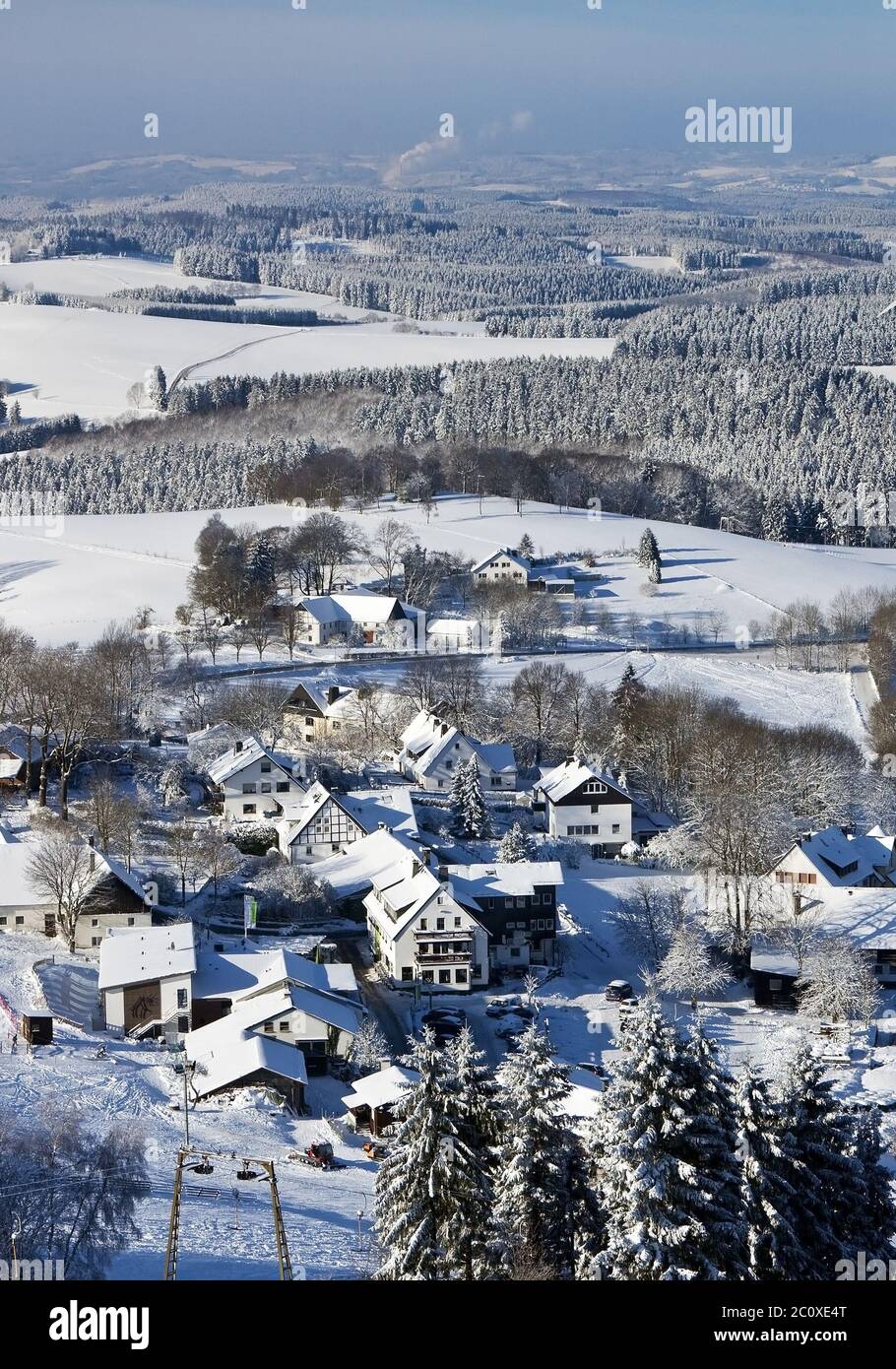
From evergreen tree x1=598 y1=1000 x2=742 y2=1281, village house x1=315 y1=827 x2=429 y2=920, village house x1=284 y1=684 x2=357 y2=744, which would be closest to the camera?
evergreen tree x1=598 y1=1000 x2=742 y2=1281

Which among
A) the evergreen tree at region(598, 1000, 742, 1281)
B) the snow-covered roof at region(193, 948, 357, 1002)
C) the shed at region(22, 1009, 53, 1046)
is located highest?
the evergreen tree at region(598, 1000, 742, 1281)

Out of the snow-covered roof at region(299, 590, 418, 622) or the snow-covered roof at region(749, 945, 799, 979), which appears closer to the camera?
the snow-covered roof at region(749, 945, 799, 979)

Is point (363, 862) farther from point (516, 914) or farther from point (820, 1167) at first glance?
point (820, 1167)

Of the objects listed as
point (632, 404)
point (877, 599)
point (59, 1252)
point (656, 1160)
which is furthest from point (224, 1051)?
point (632, 404)

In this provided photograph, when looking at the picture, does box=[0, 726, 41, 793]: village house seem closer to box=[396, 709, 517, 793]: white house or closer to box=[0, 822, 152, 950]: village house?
box=[0, 822, 152, 950]: village house

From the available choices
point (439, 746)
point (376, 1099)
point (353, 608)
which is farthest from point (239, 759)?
point (376, 1099)

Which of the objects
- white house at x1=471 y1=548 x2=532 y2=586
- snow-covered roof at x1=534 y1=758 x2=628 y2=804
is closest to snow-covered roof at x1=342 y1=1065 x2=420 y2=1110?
snow-covered roof at x1=534 y1=758 x2=628 y2=804
